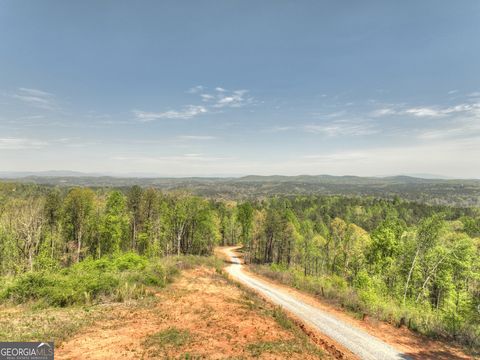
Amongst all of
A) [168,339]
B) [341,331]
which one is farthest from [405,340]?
[168,339]

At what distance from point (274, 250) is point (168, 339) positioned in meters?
56.1

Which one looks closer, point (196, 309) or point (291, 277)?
point (196, 309)

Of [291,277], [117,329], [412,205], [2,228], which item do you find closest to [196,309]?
[117,329]

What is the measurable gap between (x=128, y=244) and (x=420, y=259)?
52486 mm

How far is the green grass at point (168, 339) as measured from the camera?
1270cm

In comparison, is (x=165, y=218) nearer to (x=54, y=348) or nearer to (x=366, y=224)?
(x=54, y=348)

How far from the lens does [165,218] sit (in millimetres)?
54875

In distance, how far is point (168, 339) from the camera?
524 inches

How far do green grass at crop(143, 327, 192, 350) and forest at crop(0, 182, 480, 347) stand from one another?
8.90m

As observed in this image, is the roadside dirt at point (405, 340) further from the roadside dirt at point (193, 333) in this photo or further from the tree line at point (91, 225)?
the tree line at point (91, 225)

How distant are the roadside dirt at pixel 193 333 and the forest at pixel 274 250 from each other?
6131 millimetres

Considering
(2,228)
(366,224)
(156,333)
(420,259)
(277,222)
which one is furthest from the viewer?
(366,224)

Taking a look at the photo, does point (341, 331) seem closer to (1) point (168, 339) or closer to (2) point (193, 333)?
(2) point (193, 333)

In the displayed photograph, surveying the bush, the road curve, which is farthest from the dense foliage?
the bush
